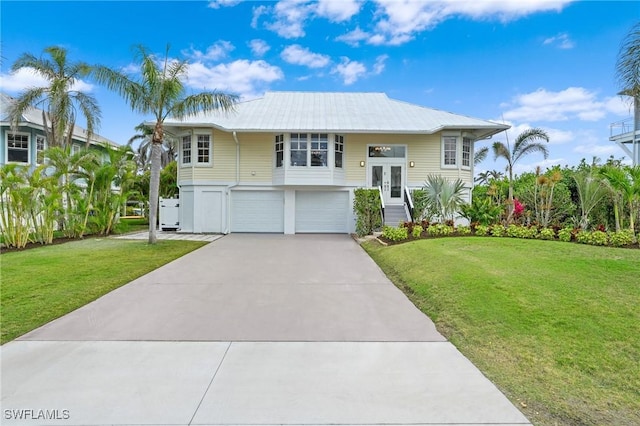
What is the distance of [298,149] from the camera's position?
1634cm

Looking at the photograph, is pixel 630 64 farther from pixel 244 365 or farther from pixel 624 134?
pixel 624 134

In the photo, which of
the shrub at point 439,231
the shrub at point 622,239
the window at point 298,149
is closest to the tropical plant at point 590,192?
the shrub at point 622,239

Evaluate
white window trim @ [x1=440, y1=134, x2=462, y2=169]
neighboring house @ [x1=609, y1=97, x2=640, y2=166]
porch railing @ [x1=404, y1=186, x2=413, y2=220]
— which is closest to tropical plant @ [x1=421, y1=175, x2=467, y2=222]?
porch railing @ [x1=404, y1=186, x2=413, y2=220]

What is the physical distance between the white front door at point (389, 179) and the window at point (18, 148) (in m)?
19.5

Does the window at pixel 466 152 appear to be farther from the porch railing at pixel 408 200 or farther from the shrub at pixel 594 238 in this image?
the shrub at pixel 594 238

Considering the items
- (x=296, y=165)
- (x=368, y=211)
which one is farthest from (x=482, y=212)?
(x=296, y=165)

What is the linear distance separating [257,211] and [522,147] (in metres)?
12.6

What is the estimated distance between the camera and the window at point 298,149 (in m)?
16.3

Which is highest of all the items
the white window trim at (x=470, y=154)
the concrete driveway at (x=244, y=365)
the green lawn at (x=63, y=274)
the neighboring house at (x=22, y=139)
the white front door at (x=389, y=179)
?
the neighboring house at (x=22, y=139)

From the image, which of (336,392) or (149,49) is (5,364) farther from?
(149,49)

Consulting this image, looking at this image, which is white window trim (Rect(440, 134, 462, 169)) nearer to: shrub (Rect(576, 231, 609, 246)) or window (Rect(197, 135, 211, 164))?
shrub (Rect(576, 231, 609, 246))

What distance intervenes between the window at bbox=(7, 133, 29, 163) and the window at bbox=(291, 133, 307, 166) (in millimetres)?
15903

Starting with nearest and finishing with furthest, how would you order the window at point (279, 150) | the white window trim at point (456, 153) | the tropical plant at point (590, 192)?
the tropical plant at point (590, 192), the window at point (279, 150), the white window trim at point (456, 153)

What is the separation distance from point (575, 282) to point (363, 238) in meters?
8.48
